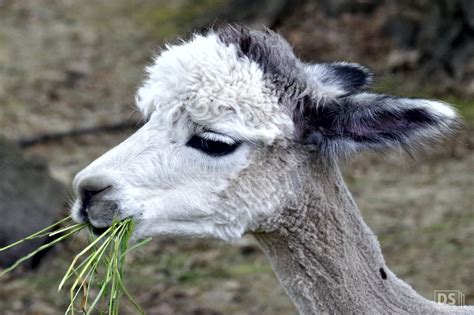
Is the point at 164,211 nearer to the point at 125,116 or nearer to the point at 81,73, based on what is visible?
the point at 125,116

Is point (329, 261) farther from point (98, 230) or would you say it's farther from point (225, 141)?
point (98, 230)

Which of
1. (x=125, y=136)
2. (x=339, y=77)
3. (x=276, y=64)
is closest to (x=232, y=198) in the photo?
(x=276, y=64)

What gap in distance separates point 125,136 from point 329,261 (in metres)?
6.71

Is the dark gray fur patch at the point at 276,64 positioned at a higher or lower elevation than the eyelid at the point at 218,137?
higher

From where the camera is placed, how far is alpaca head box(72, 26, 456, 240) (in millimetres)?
3668

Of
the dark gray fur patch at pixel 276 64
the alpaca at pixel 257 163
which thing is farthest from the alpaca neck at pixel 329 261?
the dark gray fur patch at pixel 276 64

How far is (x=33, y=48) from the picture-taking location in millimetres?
13008

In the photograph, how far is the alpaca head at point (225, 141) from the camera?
144 inches

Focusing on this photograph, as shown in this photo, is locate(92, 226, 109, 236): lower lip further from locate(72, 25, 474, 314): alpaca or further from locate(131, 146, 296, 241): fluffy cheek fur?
locate(131, 146, 296, 241): fluffy cheek fur

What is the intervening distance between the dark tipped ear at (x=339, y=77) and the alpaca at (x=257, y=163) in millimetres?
50

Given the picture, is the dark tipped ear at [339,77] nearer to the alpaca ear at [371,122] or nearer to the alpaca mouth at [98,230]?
the alpaca ear at [371,122]

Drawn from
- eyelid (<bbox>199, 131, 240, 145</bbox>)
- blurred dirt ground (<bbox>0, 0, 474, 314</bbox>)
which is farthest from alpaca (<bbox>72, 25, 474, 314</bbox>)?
blurred dirt ground (<bbox>0, 0, 474, 314</bbox>)

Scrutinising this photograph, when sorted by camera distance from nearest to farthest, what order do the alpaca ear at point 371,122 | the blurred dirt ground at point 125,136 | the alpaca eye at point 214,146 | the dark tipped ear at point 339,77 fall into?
1. the alpaca ear at point 371,122
2. the alpaca eye at point 214,146
3. the dark tipped ear at point 339,77
4. the blurred dirt ground at point 125,136

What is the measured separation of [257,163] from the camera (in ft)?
12.3
